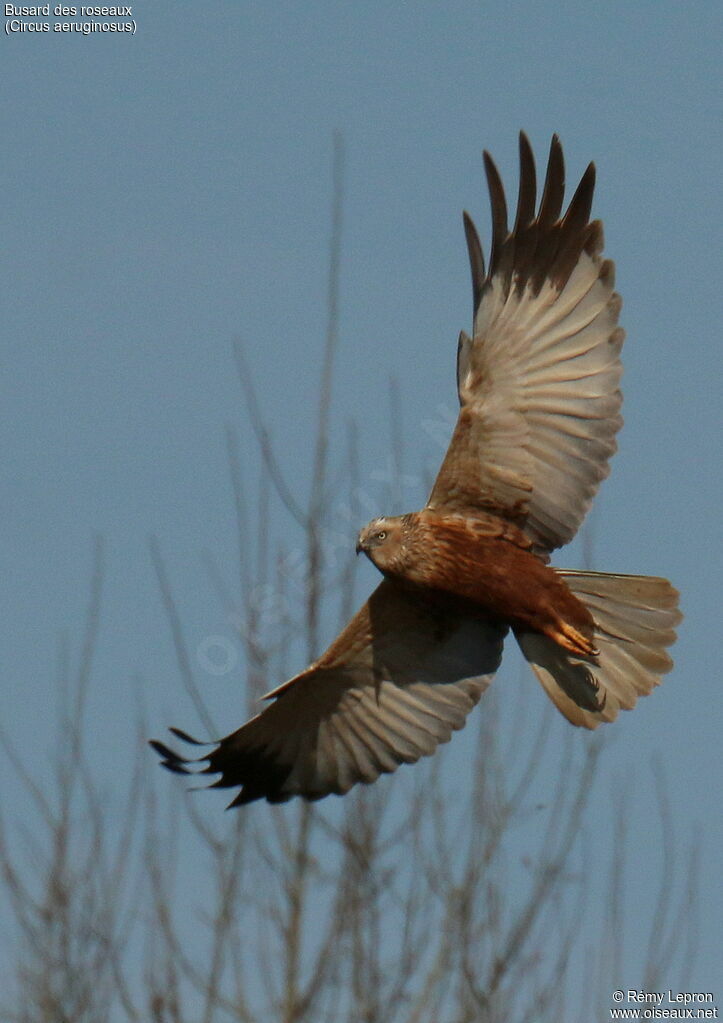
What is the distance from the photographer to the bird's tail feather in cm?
701

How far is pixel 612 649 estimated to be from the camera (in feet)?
23.3

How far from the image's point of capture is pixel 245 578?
8914 mm

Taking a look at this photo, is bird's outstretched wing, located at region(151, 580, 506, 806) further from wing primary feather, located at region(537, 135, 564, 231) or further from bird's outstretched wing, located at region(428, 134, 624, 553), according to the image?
wing primary feather, located at region(537, 135, 564, 231)

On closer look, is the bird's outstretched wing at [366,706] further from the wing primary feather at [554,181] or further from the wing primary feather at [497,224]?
the wing primary feather at [554,181]

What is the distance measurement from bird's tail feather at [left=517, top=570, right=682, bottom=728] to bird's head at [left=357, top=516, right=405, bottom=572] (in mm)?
566

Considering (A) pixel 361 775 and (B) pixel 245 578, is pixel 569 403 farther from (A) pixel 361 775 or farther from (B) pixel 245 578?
(B) pixel 245 578

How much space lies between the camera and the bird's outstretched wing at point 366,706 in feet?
24.6

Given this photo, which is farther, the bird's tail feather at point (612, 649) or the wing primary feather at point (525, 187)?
the bird's tail feather at point (612, 649)

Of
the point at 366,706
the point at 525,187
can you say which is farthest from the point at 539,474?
the point at 366,706

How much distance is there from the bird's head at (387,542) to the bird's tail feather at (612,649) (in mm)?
566

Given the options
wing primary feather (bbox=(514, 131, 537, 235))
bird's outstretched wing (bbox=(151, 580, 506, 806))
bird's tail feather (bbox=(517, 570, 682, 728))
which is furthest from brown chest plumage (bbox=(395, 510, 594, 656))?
wing primary feather (bbox=(514, 131, 537, 235))

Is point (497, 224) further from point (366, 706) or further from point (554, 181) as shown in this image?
point (366, 706)

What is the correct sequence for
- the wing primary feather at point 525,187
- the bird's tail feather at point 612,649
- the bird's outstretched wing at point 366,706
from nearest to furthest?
1. the wing primary feather at point 525,187
2. the bird's tail feather at point 612,649
3. the bird's outstretched wing at point 366,706

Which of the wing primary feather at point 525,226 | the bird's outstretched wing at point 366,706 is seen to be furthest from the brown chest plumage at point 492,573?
the wing primary feather at point 525,226
